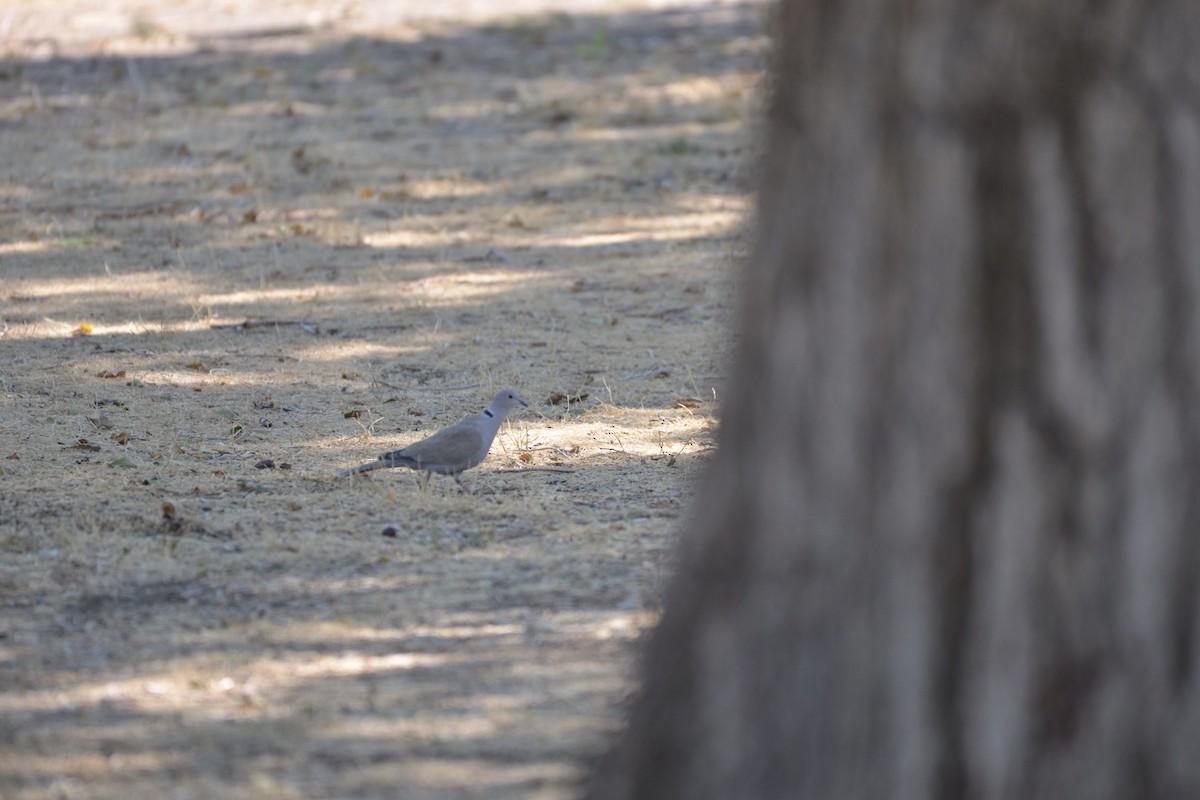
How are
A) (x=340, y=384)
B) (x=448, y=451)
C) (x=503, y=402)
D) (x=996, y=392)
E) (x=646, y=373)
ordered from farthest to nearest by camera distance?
(x=646, y=373) < (x=340, y=384) < (x=503, y=402) < (x=448, y=451) < (x=996, y=392)

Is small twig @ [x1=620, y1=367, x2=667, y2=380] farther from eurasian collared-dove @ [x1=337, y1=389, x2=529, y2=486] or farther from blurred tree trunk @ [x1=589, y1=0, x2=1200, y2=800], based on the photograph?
blurred tree trunk @ [x1=589, y1=0, x2=1200, y2=800]

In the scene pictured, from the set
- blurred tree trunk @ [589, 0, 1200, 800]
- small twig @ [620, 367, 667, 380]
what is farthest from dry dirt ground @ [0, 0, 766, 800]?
blurred tree trunk @ [589, 0, 1200, 800]

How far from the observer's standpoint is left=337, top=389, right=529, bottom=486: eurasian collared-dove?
5.40 metres

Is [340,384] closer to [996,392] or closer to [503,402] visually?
[503,402]

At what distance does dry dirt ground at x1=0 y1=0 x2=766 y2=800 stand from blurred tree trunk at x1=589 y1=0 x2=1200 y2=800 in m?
1.03

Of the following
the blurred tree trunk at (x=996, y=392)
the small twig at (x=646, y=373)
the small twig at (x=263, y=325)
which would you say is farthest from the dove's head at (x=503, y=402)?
A: the blurred tree trunk at (x=996, y=392)

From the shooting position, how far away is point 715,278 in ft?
30.6

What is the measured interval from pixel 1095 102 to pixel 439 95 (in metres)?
12.1

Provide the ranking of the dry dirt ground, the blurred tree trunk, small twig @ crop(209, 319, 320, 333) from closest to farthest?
the blurred tree trunk < the dry dirt ground < small twig @ crop(209, 319, 320, 333)

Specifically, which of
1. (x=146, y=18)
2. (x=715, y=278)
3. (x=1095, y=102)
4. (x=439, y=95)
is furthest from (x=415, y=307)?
(x=146, y=18)

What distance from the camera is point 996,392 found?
7.47 feet

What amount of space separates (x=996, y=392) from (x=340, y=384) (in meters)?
5.22

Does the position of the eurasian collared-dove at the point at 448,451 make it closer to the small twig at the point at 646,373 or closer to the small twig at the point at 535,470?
the small twig at the point at 535,470

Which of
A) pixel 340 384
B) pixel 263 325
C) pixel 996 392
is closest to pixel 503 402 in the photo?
pixel 340 384
